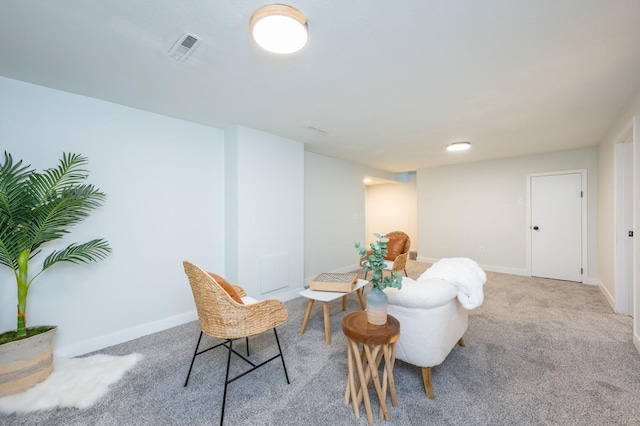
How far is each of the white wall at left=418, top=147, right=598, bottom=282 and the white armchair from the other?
4169 mm

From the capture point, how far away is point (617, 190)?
10.3ft

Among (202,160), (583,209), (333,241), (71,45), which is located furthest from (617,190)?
(71,45)

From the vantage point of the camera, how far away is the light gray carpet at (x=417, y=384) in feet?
5.23

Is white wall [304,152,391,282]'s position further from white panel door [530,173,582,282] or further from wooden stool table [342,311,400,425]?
white panel door [530,173,582,282]

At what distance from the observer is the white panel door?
4.51 m

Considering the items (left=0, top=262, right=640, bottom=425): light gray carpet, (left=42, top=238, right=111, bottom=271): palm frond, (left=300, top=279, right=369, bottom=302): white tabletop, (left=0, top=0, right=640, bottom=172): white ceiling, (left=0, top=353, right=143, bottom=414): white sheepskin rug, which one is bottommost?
(left=0, top=262, right=640, bottom=425): light gray carpet

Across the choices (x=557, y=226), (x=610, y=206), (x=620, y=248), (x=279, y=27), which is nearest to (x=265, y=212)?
(x=279, y=27)

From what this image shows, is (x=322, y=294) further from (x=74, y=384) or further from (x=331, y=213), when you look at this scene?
(x=331, y=213)

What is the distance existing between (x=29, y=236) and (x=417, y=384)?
311 cm

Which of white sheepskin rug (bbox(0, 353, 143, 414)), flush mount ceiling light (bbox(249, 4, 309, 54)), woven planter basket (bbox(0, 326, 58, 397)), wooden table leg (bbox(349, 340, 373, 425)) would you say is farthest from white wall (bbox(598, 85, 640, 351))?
woven planter basket (bbox(0, 326, 58, 397))

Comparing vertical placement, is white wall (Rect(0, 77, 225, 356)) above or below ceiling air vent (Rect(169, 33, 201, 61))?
below

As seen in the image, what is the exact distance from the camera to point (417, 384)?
1873 millimetres

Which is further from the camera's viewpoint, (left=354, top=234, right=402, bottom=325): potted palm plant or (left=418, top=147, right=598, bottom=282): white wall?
(left=418, top=147, right=598, bottom=282): white wall

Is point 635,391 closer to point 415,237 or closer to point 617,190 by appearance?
point 617,190
